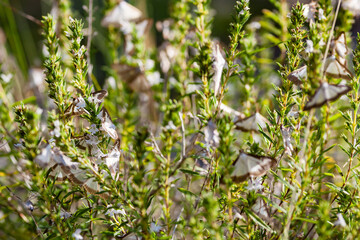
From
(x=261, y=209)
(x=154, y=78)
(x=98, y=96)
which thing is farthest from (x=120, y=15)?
(x=261, y=209)

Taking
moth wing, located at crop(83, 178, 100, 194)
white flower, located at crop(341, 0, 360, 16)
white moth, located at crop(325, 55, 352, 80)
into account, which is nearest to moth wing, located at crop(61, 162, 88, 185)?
moth wing, located at crop(83, 178, 100, 194)

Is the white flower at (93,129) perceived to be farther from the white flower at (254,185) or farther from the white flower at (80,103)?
the white flower at (254,185)

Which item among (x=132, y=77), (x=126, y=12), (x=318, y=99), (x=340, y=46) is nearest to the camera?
(x=318, y=99)

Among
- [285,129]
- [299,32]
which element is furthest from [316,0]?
[285,129]

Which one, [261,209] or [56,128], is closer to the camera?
[56,128]

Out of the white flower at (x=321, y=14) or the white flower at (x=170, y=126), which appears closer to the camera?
the white flower at (x=170, y=126)

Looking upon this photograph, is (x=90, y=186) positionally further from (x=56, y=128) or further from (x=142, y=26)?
(x=142, y=26)

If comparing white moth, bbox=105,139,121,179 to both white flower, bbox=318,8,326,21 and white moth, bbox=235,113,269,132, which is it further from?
white flower, bbox=318,8,326,21

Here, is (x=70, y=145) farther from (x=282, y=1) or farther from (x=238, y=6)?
(x=282, y=1)

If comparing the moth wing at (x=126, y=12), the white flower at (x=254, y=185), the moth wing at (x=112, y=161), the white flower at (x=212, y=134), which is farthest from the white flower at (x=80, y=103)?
the moth wing at (x=126, y=12)

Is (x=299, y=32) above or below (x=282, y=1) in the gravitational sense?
below

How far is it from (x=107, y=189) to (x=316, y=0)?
63 cm

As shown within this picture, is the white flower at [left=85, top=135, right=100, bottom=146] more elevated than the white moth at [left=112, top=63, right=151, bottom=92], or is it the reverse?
the white moth at [left=112, top=63, right=151, bottom=92]

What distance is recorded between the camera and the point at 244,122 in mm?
659
